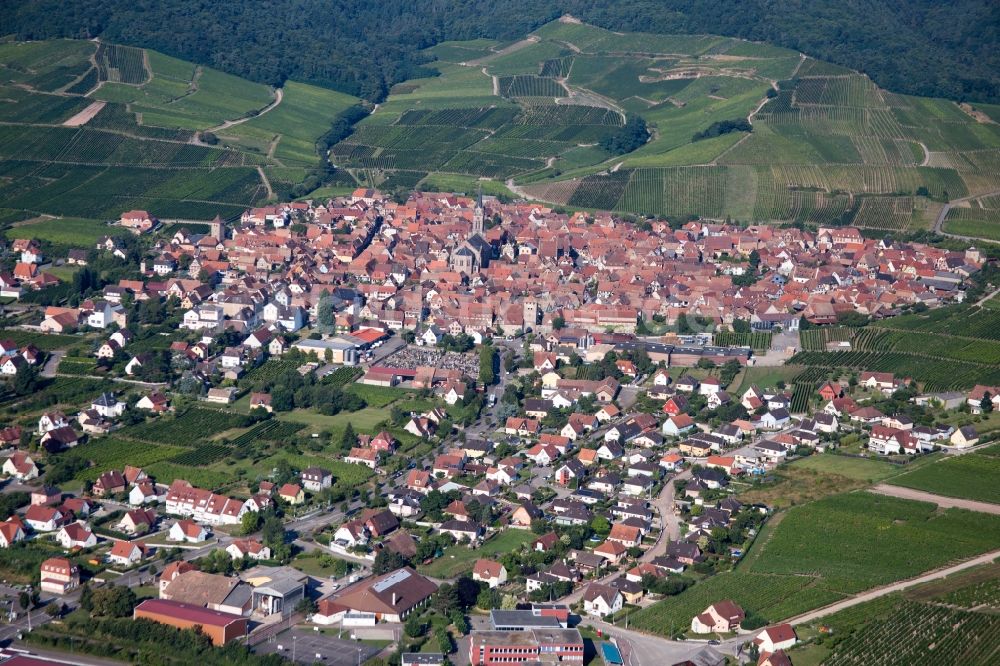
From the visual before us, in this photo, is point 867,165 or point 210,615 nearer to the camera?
point 210,615

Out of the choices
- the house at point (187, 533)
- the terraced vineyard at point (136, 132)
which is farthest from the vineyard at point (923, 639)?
the terraced vineyard at point (136, 132)

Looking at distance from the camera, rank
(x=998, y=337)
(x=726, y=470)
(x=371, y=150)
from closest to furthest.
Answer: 1. (x=726, y=470)
2. (x=998, y=337)
3. (x=371, y=150)

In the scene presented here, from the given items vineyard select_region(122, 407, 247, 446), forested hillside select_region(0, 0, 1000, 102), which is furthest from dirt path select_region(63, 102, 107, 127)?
vineyard select_region(122, 407, 247, 446)

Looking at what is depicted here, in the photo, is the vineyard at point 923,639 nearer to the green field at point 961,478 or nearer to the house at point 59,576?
the green field at point 961,478

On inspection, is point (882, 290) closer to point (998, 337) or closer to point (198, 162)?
point (998, 337)

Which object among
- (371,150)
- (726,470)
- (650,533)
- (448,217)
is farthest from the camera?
(371,150)

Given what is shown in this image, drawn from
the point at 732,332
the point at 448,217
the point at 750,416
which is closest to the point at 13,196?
the point at 448,217
